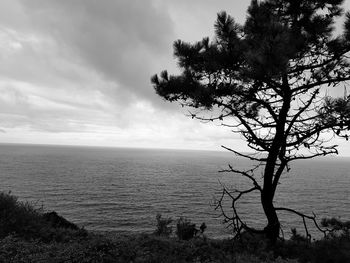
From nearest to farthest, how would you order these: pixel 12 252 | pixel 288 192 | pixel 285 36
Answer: pixel 285 36 → pixel 12 252 → pixel 288 192

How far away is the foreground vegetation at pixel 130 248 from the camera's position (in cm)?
634

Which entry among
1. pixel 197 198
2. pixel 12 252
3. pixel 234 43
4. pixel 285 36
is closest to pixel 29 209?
pixel 12 252

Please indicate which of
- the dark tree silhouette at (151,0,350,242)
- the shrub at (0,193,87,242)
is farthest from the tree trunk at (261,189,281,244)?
the shrub at (0,193,87,242)

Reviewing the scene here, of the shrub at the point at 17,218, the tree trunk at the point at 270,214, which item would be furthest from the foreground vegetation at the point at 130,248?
the tree trunk at the point at 270,214

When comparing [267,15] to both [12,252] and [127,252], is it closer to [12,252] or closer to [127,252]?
[127,252]

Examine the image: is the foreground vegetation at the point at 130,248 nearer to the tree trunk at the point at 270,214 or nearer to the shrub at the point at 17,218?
the shrub at the point at 17,218

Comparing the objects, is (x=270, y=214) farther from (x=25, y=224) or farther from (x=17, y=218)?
(x=17, y=218)

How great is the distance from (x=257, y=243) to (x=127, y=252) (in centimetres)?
380

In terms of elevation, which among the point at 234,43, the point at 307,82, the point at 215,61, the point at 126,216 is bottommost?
the point at 126,216

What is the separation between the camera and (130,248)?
23.4ft

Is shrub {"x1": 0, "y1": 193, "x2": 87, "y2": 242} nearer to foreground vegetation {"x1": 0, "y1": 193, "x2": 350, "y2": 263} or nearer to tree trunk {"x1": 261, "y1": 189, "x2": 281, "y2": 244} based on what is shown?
foreground vegetation {"x1": 0, "y1": 193, "x2": 350, "y2": 263}

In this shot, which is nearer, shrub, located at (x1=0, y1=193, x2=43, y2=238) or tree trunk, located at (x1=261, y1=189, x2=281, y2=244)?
tree trunk, located at (x1=261, y1=189, x2=281, y2=244)

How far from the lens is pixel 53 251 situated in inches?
264

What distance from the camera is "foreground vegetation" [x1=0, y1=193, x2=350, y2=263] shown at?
6336 mm
